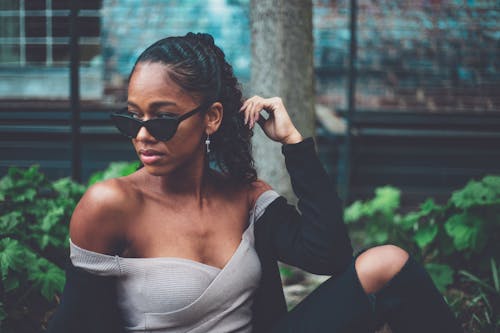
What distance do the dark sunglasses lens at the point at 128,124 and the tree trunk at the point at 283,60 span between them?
72.4 inches

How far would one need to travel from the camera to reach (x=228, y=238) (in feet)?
7.21

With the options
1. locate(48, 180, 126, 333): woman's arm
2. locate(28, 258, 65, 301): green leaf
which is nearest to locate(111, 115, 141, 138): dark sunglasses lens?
locate(48, 180, 126, 333): woman's arm

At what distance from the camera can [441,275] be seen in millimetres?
3496

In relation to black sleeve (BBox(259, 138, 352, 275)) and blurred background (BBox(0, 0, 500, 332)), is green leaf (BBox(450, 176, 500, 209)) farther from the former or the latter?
blurred background (BBox(0, 0, 500, 332))

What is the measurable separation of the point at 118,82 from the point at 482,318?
15.8 ft

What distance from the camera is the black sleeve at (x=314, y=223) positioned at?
2.17 m

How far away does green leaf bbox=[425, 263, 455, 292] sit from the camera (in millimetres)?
3471

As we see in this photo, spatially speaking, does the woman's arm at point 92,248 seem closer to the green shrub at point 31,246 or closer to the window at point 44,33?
the green shrub at point 31,246

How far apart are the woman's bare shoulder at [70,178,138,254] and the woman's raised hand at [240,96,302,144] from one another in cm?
63

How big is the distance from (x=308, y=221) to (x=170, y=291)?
57cm

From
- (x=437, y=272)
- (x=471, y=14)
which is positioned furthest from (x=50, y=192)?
(x=471, y=14)

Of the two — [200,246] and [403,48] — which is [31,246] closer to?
[200,246]

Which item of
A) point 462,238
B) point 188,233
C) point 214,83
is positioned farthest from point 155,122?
point 462,238

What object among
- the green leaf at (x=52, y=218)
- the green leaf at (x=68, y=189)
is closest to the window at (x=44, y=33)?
the green leaf at (x=68, y=189)
